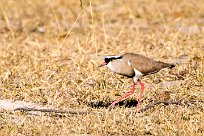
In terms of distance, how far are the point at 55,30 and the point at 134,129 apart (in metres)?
4.96

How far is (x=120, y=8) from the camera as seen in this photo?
11.2 m

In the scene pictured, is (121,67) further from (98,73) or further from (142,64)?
(98,73)

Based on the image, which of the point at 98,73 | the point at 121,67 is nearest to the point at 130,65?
the point at 121,67

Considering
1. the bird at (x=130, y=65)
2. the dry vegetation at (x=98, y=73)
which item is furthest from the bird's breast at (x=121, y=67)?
the dry vegetation at (x=98, y=73)

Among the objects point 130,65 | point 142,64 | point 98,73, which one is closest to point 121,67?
point 130,65

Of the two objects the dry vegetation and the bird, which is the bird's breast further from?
the dry vegetation

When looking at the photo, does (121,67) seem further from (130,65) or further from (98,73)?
(98,73)

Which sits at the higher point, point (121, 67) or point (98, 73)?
point (121, 67)

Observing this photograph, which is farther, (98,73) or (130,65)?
(98,73)

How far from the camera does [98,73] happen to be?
659 cm

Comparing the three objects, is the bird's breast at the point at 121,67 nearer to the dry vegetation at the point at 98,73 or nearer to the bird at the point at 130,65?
the bird at the point at 130,65

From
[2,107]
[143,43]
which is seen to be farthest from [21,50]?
[2,107]

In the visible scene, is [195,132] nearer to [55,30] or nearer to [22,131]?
[22,131]

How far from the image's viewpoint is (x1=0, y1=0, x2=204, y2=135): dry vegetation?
4902 mm
